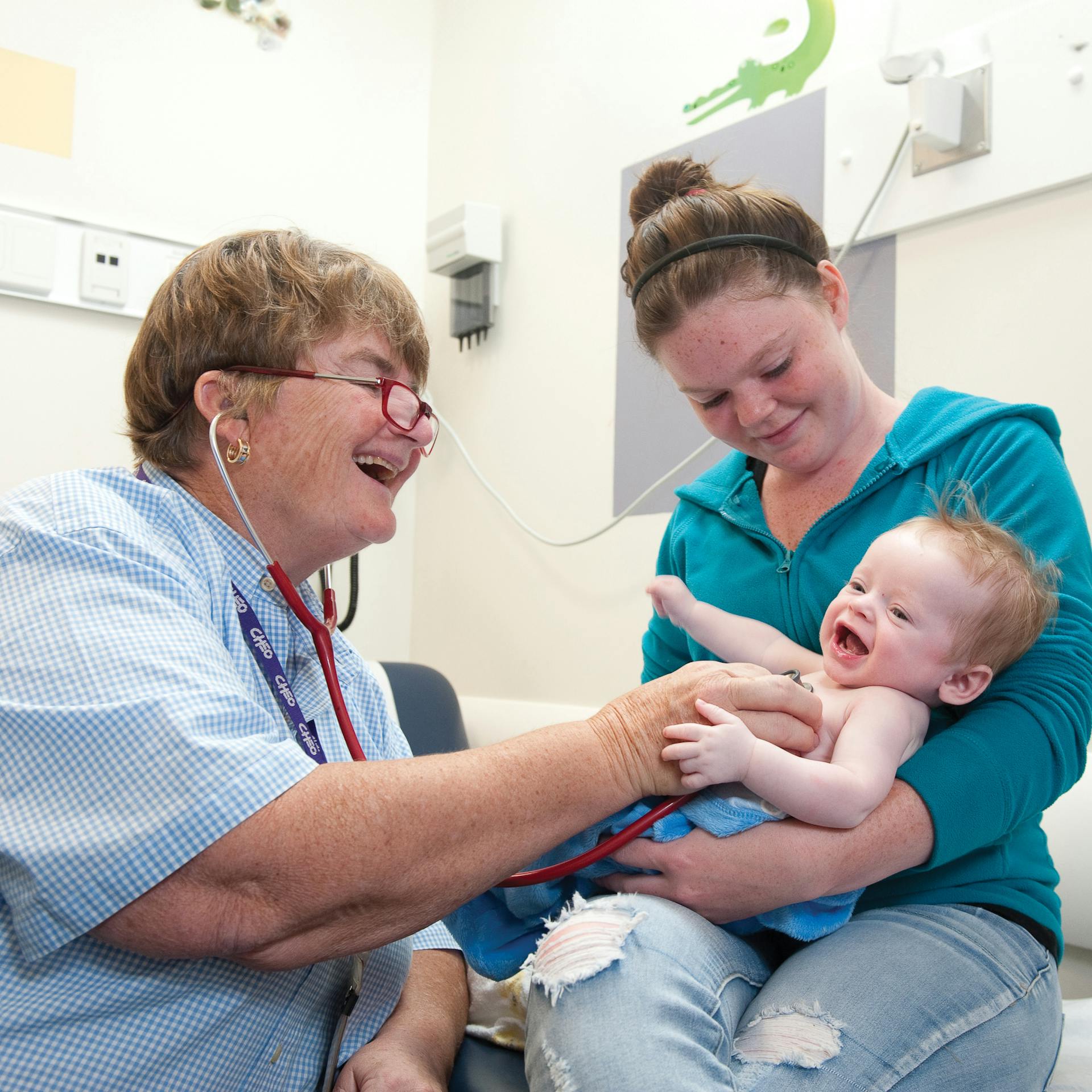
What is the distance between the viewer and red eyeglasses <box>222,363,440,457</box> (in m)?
1.26

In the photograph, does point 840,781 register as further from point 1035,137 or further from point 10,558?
point 1035,137

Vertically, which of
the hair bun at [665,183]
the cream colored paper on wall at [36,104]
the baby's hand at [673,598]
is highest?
the cream colored paper on wall at [36,104]

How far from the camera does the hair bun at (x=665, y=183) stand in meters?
1.41

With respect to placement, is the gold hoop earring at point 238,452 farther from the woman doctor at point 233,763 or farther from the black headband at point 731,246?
the black headband at point 731,246

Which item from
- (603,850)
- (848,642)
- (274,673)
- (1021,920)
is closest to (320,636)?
(274,673)

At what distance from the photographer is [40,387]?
7.64 ft

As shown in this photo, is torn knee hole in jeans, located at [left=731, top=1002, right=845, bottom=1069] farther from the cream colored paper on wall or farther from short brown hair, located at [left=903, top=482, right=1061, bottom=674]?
the cream colored paper on wall

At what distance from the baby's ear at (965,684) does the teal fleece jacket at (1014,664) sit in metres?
0.01

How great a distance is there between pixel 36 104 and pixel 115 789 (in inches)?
80.3

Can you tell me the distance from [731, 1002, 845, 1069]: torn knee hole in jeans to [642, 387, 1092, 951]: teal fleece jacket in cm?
22

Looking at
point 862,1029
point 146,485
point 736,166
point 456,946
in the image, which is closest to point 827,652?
point 862,1029

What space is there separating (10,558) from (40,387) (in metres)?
1.55

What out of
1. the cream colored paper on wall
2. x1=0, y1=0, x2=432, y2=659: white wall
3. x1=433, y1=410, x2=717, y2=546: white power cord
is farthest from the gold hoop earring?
the cream colored paper on wall

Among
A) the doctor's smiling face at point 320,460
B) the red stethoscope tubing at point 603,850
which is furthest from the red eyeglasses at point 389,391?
the red stethoscope tubing at point 603,850
